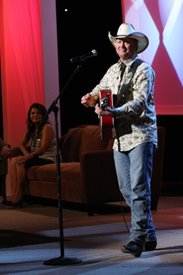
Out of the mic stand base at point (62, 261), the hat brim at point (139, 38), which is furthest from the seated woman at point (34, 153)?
the mic stand base at point (62, 261)

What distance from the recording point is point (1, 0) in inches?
350

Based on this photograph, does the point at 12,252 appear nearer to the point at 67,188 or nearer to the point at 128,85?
the point at 128,85

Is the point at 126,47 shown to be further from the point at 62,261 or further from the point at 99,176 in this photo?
the point at 99,176

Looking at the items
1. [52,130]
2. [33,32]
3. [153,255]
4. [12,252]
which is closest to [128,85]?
[153,255]

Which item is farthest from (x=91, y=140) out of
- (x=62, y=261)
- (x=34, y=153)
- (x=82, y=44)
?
(x=62, y=261)

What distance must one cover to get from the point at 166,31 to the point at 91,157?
7.19ft

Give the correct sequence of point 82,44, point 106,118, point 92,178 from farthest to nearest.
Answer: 1. point 82,44
2. point 92,178
3. point 106,118

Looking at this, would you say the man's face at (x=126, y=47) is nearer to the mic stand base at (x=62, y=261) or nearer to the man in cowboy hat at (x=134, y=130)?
the man in cowboy hat at (x=134, y=130)

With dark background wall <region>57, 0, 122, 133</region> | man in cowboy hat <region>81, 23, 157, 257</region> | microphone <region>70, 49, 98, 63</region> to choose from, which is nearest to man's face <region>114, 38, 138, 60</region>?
man in cowboy hat <region>81, 23, 157, 257</region>

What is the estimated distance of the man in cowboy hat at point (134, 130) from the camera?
4.28 meters

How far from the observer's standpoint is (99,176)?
22.1 ft

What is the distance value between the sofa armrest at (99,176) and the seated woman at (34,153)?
1081 millimetres

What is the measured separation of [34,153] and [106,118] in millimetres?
3398

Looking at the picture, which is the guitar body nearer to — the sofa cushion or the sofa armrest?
the sofa armrest
